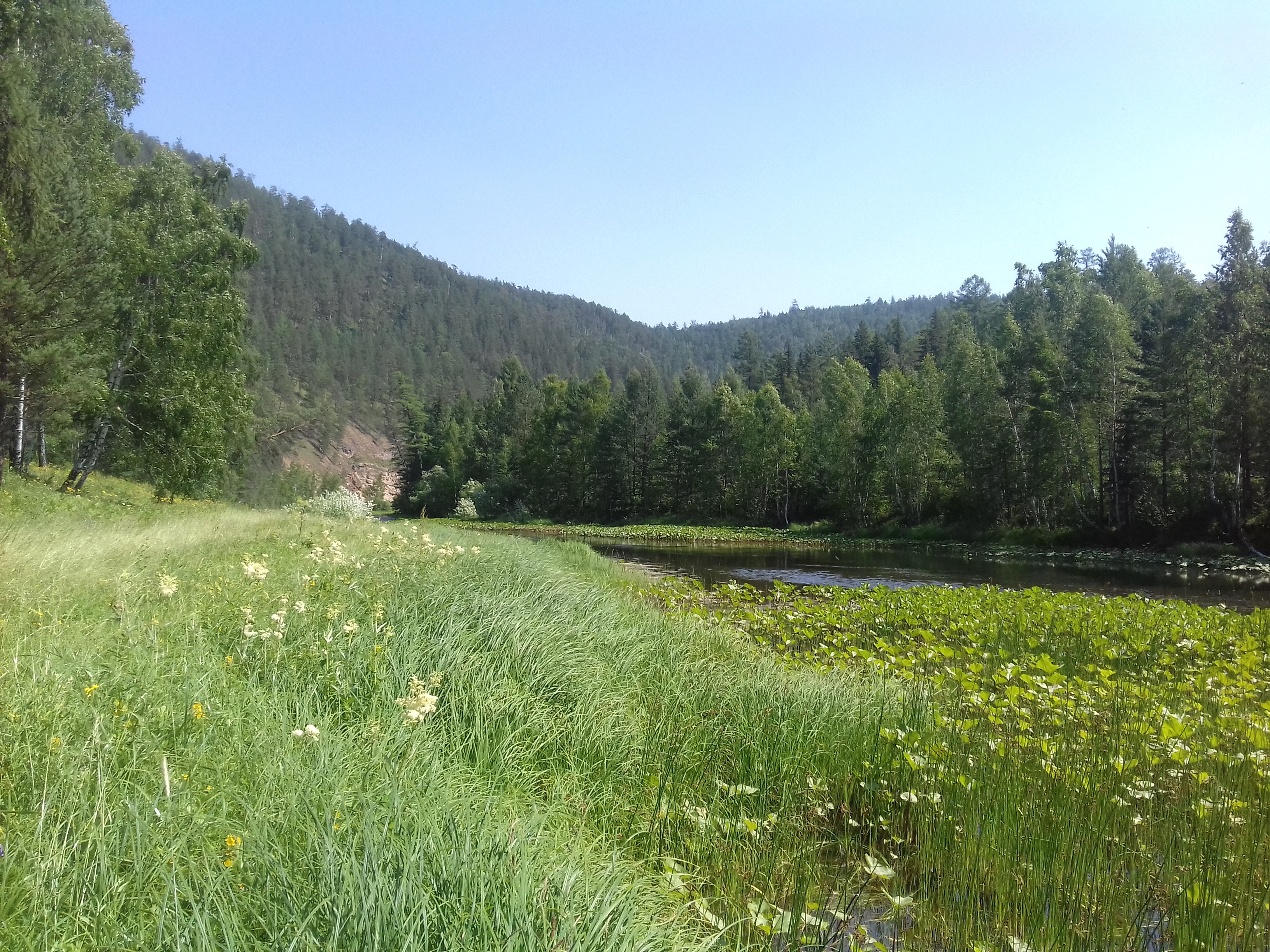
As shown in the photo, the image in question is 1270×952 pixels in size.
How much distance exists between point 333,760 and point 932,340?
3025 inches

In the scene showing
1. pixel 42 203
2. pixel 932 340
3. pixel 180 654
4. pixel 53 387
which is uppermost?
pixel 932 340

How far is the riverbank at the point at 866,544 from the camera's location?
24.4m

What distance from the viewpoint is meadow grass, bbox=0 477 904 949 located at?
2.07 meters

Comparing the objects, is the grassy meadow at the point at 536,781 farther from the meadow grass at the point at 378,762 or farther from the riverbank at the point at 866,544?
the riverbank at the point at 866,544

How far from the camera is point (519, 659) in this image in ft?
16.6

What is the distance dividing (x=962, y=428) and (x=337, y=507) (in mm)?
33890

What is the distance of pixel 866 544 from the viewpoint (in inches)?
1502

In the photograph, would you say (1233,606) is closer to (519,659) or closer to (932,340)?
(519,659)

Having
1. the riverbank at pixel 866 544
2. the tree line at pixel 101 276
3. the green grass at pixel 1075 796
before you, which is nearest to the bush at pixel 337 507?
the riverbank at pixel 866 544

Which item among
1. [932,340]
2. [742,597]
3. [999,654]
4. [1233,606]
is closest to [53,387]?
[742,597]

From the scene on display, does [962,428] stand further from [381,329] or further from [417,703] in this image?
[381,329]

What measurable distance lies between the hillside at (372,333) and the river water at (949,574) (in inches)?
2372

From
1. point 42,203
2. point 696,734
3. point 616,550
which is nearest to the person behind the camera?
point 696,734

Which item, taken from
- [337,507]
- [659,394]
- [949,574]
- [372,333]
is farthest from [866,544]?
[372,333]
